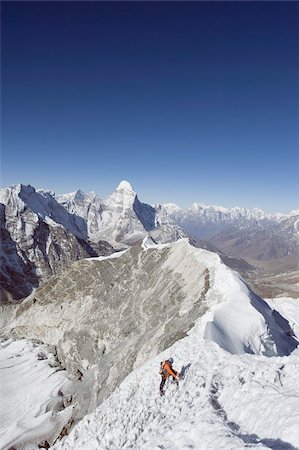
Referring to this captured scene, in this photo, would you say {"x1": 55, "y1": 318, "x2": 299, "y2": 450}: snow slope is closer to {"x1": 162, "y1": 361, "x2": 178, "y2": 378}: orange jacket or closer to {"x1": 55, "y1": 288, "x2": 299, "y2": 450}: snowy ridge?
{"x1": 55, "y1": 288, "x2": 299, "y2": 450}: snowy ridge

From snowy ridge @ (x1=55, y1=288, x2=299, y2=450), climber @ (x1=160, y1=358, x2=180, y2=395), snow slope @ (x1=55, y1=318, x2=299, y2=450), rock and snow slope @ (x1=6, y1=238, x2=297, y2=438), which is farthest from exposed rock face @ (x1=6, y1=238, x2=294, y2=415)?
climber @ (x1=160, y1=358, x2=180, y2=395)

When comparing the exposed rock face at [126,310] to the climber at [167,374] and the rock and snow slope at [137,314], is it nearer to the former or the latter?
the rock and snow slope at [137,314]

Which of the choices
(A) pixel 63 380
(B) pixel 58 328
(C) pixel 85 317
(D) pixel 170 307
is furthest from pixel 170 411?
(B) pixel 58 328

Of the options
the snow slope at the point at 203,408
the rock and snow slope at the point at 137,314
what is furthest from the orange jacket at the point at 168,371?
the rock and snow slope at the point at 137,314

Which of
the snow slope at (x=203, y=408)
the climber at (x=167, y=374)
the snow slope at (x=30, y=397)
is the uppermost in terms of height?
the climber at (x=167, y=374)

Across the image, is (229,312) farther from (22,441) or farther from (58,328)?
(58,328)

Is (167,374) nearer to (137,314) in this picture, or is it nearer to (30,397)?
(137,314)
